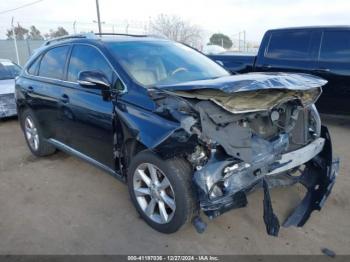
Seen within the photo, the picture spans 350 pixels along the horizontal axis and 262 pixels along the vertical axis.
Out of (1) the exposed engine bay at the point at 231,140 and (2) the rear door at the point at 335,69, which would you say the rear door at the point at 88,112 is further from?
(2) the rear door at the point at 335,69

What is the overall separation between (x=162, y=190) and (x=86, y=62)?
1.79m

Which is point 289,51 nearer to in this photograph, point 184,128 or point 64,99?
point 64,99

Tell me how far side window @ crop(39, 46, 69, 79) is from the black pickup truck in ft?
14.0

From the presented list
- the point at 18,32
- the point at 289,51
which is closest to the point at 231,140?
the point at 289,51

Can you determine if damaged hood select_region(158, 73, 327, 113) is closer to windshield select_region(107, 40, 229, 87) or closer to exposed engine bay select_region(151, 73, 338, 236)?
exposed engine bay select_region(151, 73, 338, 236)

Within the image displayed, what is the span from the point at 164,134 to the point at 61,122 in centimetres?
204

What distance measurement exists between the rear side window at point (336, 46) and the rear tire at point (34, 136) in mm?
5095

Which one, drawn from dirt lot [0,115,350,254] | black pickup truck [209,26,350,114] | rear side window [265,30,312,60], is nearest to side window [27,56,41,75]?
dirt lot [0,115,350,254]

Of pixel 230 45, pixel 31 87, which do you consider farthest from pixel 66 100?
pixel 230 45

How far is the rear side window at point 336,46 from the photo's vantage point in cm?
581

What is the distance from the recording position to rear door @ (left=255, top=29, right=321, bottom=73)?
619 cm

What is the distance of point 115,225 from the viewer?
125 inches

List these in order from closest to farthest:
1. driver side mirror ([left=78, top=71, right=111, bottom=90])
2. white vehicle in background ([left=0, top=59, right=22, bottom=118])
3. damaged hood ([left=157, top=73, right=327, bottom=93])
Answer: damaged hood ([left=157, top=73, right=327, bottom=93]), driver side mirror ([left=78, top=71, right=111, bottom=90]), white vehicle in background ([left=0, top=59, right=22, bottom=118])

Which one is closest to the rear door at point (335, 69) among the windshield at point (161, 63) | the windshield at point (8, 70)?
the windshield at point (161, 63)
